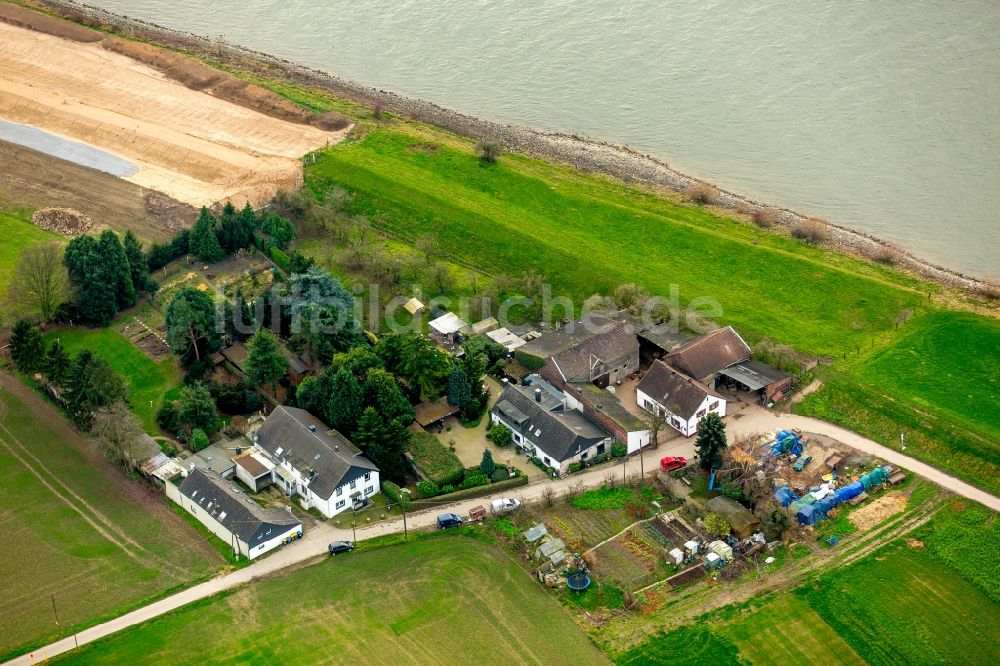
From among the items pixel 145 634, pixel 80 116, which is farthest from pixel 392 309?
pixel 80 116

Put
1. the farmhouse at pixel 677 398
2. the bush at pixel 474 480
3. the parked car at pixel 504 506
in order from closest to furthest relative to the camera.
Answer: the parked car at pixel 504 506
the bush at pixel 474 480
the farmhouse at pixel 677 398

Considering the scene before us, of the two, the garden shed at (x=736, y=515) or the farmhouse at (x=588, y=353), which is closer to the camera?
the garden shed at (x=736, y=515)

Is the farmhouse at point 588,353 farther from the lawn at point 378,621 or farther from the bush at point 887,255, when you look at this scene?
the bush at point 887,255

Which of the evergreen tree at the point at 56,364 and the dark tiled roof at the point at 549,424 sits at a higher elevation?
the dark tiled roof at the point at 549,424

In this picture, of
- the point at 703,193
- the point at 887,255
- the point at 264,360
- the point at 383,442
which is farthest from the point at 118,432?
the point at 887,255

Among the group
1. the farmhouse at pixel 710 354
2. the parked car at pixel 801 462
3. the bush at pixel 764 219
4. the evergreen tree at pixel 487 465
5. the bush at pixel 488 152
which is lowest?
the evergreen tree at pixel 487 465

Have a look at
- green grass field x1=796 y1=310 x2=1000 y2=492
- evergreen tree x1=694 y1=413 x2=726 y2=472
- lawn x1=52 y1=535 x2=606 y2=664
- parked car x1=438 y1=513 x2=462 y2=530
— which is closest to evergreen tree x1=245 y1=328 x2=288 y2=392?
lawn x1=52 y1=535 x2=606 y2=664

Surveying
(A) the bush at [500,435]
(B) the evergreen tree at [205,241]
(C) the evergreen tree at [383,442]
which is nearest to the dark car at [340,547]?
(C) the evergreen tree at [383,442]

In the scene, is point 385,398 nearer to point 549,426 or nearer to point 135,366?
point 549,426
